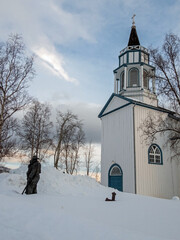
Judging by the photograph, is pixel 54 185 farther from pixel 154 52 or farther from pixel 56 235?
pixel 154 52

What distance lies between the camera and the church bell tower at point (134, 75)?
61.4 ft

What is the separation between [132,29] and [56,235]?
75.3ft

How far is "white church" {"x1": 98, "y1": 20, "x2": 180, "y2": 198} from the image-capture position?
15.0m

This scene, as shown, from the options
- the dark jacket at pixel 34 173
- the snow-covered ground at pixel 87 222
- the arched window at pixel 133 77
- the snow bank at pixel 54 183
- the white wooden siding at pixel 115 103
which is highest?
the arched window at pixel 133 77

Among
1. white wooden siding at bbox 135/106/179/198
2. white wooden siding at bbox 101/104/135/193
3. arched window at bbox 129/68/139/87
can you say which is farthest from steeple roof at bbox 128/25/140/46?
white wooden siding at bbox 135/106/179/198

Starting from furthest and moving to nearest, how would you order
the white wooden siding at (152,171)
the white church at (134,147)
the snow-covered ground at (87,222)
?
1. the white church at (134,147)
2. the white wooden siding at (152,171)
3. the snow-covered ground at (87,222)

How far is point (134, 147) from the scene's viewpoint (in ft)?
49.6

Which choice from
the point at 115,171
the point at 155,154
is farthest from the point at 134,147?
the point at 115,171

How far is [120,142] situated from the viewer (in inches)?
651

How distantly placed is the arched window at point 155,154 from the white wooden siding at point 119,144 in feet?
5.51

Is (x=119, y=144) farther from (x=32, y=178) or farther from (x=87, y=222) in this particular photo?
(x=87, y=222)

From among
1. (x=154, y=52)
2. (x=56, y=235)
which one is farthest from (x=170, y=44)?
(x=56, y=235)

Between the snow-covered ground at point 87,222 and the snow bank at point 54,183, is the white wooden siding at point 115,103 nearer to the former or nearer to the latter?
the snow bank at point 54,183

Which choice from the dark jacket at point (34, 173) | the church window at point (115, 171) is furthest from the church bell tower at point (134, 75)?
the dark jacket at point (34, 173)
